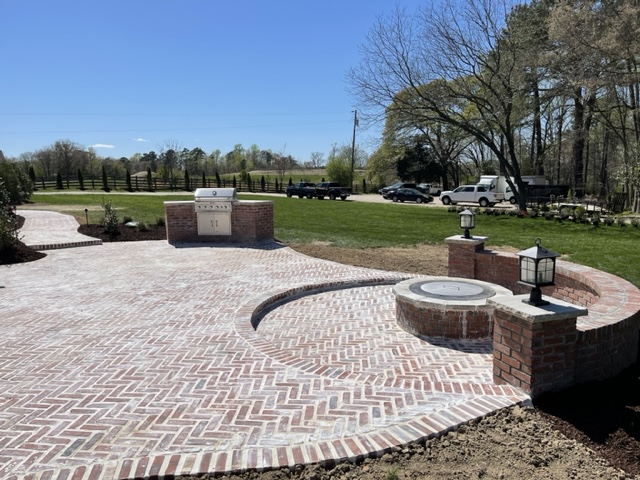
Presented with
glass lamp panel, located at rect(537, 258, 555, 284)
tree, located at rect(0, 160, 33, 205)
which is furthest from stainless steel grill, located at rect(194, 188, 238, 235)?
tree, located at rect(0, 160, 33, 205)

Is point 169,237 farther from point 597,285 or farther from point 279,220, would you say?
point 597,285

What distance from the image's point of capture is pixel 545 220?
1866 centimetres

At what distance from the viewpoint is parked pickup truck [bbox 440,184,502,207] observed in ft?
97.3

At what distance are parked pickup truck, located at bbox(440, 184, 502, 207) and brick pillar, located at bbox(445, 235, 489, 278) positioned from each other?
24111 mm

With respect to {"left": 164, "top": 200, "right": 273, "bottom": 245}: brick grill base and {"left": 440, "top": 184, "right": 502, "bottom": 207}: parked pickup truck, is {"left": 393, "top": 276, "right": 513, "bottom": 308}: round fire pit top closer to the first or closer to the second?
{"left": 164, "top": 200, "right": 273, "bottom": 245}: brick grill base

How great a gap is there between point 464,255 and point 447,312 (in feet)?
8.40

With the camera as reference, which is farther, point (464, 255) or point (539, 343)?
point (464, 255)

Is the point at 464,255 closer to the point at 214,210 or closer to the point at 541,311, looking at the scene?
the point at 541,311

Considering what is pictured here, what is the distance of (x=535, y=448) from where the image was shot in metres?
2.74

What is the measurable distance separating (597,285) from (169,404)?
4579mm

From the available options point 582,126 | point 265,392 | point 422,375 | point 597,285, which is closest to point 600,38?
point 582,126

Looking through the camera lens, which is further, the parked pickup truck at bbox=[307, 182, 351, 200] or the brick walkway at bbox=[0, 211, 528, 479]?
the parked pickup truck at bbox=[307, 182, 351, 200]

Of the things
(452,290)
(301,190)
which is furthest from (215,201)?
(301,190)

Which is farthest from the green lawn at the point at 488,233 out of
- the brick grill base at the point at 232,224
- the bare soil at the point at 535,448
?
the bare soil at the point at 535,448
